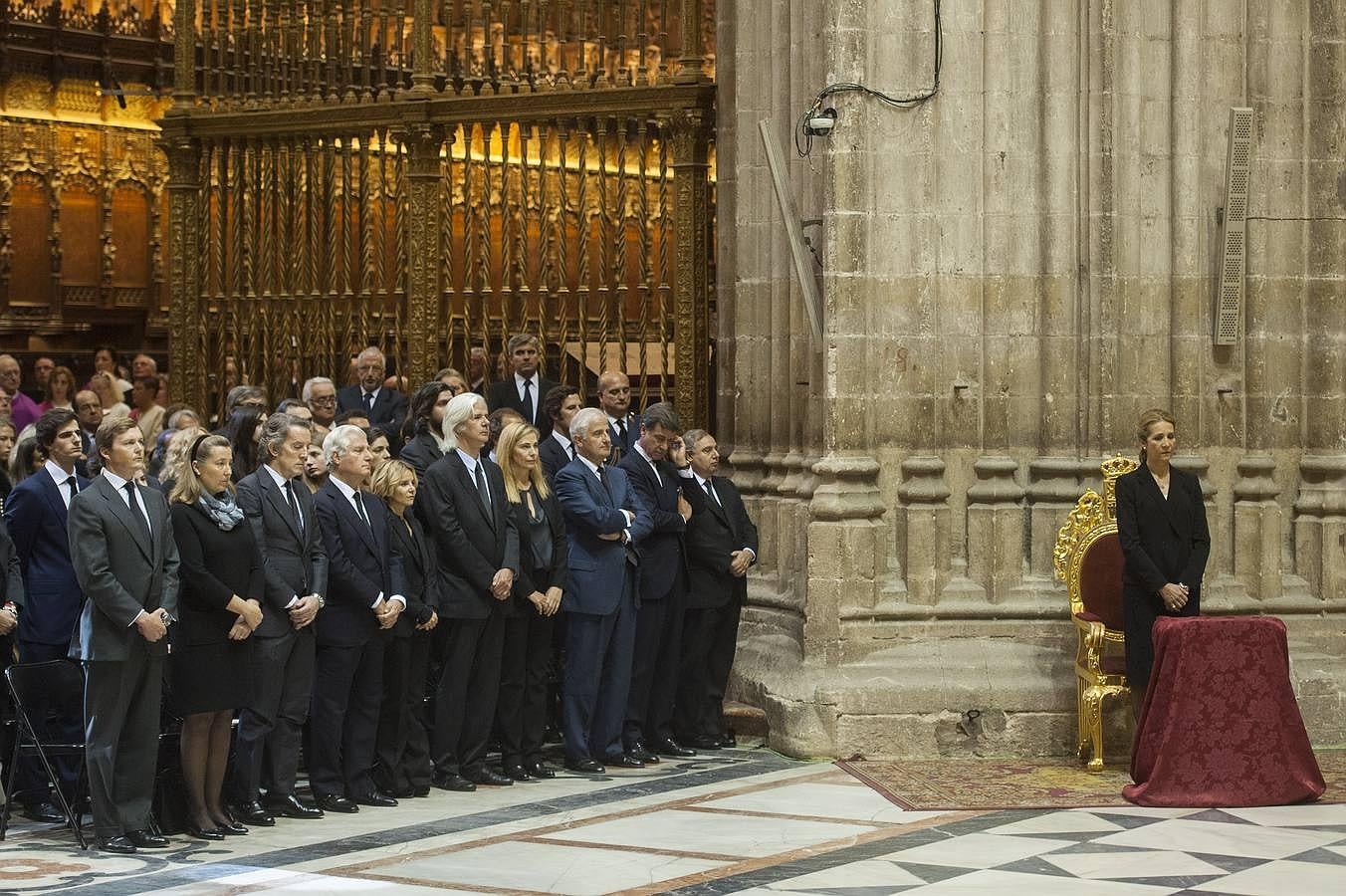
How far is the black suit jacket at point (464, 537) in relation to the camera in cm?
917

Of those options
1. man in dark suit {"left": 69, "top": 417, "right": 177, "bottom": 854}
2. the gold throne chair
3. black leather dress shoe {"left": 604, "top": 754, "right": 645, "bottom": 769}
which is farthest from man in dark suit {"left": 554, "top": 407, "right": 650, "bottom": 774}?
man in dark suit {"left": 69, "top": 417, "right": 177, "bottom": 854}

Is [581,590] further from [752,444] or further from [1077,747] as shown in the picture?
[1077,747]

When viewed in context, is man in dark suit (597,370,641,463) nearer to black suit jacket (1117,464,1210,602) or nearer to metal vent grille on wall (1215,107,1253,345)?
black suit jacket (1117,464,1210,602)

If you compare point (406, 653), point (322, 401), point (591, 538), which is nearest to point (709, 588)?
point (591, 538)

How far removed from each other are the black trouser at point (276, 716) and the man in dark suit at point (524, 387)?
3.02 m

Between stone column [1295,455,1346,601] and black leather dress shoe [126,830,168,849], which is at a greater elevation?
stone column [1295,455,1346,601]

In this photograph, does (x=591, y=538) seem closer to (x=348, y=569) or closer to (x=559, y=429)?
(x=559, y=429)

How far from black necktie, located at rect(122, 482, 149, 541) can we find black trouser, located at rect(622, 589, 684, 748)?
2876 mm

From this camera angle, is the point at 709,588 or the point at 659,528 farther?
the point at 709,588

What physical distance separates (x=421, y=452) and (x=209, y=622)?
2.05 metres

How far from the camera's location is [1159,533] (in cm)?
942

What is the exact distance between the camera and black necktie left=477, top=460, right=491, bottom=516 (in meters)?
9.27

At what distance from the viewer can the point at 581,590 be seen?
9.73 m

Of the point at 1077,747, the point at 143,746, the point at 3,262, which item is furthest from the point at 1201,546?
the point at 3,262
